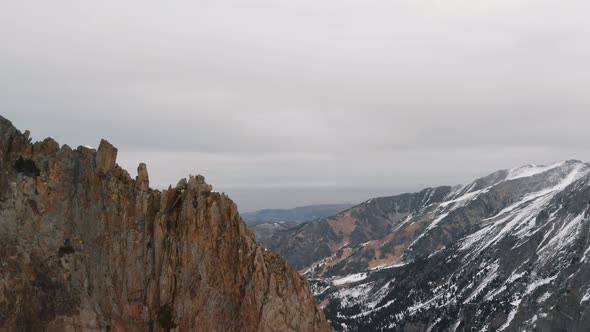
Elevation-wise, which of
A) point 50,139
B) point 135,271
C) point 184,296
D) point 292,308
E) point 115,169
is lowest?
point 292,308

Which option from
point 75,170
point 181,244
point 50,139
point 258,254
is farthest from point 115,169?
point 258,254

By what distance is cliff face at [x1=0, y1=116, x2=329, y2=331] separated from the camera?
55281 millimetres

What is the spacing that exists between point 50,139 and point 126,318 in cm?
2519

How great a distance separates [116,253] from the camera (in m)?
59.8

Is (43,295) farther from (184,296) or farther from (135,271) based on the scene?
(184,296)

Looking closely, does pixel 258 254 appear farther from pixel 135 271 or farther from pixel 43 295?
pixel 43 295

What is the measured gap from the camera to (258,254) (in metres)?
66.6

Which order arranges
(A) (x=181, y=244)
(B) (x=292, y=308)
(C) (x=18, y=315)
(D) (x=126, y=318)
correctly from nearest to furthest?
(C) (x=18, y=315), (D) (x=126, y=318), (A) (x=181, y=244), (B) (x=292, y=308)

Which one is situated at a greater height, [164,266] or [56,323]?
[164,266]

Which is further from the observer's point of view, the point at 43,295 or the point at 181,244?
the point at 181,244

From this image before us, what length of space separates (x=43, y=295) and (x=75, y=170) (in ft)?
52.5

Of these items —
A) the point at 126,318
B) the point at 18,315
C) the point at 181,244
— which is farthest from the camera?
the point at 181,244

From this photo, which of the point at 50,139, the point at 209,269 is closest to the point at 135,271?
the point at 209,269

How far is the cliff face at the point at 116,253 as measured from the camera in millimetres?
55281
